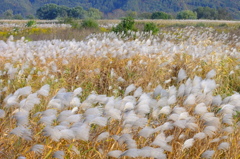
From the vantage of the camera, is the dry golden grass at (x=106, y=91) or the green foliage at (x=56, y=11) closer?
the dry golden grass at (x=106, y=91)

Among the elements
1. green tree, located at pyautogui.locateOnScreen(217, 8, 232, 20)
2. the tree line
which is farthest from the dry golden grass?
green tree, located at pyautogui.locateOnScreen(217, 8, 232, 20)

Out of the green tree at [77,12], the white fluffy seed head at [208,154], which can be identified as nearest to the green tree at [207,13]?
the green tree at [77,12]

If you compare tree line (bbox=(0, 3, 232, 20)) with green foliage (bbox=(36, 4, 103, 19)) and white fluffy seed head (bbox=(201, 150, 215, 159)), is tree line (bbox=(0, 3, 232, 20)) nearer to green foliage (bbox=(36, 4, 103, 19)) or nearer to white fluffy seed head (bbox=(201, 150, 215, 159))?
green foliage (bbox=(36, 4, 103, 19))

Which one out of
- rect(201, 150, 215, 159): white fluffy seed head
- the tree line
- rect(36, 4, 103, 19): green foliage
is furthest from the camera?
rect(36, 4, 103, 19): green foliage

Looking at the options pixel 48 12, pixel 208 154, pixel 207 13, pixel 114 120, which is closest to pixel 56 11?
pixel 48 12

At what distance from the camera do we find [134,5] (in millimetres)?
151000

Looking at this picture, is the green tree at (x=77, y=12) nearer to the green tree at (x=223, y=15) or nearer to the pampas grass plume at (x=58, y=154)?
the green tree at (x=223, y=15)

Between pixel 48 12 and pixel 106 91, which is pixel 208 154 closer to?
pixel 106 91

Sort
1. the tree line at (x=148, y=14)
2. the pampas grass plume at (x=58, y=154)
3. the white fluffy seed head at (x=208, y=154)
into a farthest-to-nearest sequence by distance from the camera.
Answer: the tree line at (x=148, y=14), the white fluffy seed head at (x=208, y=154), the pampas grass plume at (x=58, y=154)

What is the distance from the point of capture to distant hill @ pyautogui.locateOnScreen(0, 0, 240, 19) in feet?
474

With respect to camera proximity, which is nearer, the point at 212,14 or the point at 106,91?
the point at 106,91

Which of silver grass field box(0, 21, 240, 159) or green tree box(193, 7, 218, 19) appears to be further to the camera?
green tree box(193, 7, 218, 19)

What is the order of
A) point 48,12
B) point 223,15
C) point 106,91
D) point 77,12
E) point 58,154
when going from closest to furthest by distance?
point 58,154 → point 106,91 → point 223,15 → point 77,12 → point 48,12

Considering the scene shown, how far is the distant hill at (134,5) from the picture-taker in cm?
14462
